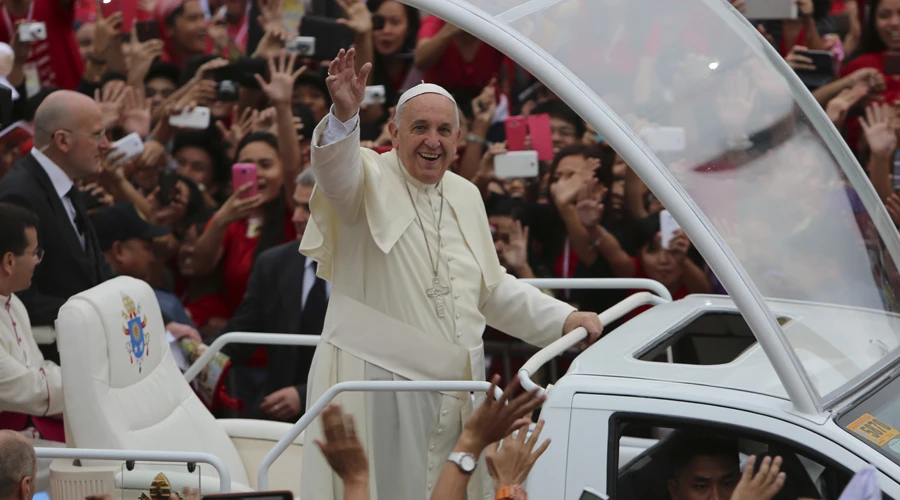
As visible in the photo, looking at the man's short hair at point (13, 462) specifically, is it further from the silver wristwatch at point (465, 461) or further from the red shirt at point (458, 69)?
the red shirt at point (458, 69)

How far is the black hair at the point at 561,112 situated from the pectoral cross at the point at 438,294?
3.00m

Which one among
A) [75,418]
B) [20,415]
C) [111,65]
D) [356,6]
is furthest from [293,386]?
[111,65]

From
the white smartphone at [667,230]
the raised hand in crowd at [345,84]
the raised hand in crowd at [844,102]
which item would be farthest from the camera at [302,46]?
the raised hand in crowd at [345,84]

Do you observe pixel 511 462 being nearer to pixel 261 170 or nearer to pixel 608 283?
pixel 608 283

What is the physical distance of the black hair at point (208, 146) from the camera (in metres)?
7.78

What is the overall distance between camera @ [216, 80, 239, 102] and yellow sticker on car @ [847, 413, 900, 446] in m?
5.67

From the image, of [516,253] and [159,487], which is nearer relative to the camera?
[159,487]

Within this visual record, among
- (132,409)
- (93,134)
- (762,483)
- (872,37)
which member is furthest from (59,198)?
(872,37)

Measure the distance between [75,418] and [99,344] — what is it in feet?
0.90

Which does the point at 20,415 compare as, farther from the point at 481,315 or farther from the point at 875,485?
the point at 875,485

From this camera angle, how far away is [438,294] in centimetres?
416

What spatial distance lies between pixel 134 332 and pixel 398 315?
1106 millimetres

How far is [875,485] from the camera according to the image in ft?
8.70

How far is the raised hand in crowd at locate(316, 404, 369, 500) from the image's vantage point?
8.75 ft
